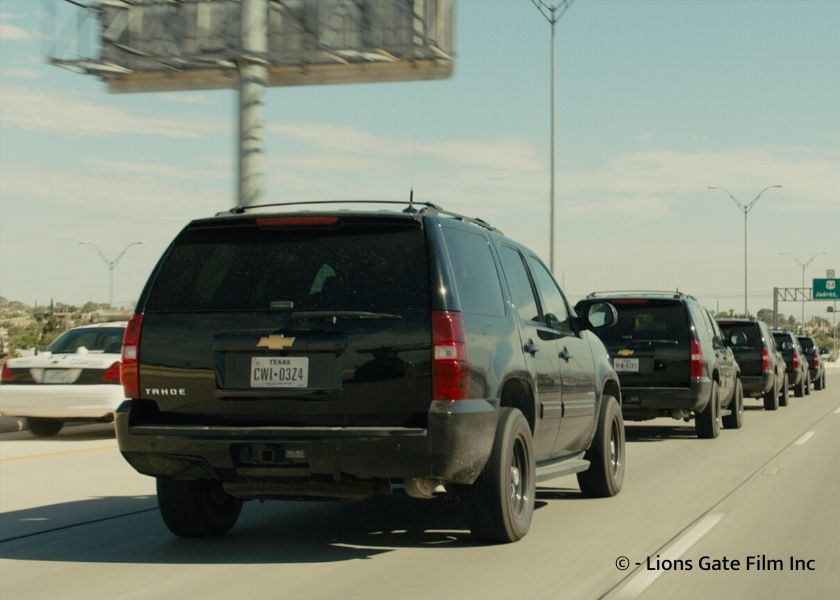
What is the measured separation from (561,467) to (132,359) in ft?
10.8

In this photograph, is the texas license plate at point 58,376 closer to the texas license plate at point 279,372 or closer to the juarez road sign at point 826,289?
the texas license plate at point 279,372

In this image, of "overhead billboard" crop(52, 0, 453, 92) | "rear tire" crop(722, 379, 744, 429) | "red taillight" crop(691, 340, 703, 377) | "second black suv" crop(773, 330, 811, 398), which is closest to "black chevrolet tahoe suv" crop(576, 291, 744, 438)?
"red taillight" crop(691, 340, 703, 377)

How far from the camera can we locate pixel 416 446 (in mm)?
7348

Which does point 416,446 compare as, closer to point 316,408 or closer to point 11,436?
point 316,408

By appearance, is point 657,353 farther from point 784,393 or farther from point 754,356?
point 784,393

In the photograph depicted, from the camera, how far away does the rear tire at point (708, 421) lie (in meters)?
17.6

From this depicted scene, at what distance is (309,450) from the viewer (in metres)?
7.43

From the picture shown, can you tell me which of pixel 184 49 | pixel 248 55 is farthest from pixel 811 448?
pixel 184 49

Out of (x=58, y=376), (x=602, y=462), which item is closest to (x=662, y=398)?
(x=602, y=462)

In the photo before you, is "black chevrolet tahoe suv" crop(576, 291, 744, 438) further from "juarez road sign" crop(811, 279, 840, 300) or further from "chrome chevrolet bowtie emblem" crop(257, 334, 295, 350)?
"juarez road sign" crop(811, 279, 840, 300)

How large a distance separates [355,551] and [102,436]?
426 inches

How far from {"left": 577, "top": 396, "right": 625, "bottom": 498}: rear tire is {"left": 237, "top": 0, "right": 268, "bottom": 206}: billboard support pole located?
16.4 meters

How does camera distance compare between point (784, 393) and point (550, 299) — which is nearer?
point (550, 299)

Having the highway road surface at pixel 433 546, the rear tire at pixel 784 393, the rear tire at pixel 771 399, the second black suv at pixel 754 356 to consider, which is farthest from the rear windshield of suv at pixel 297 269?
the rear tire at pixel 784 393
